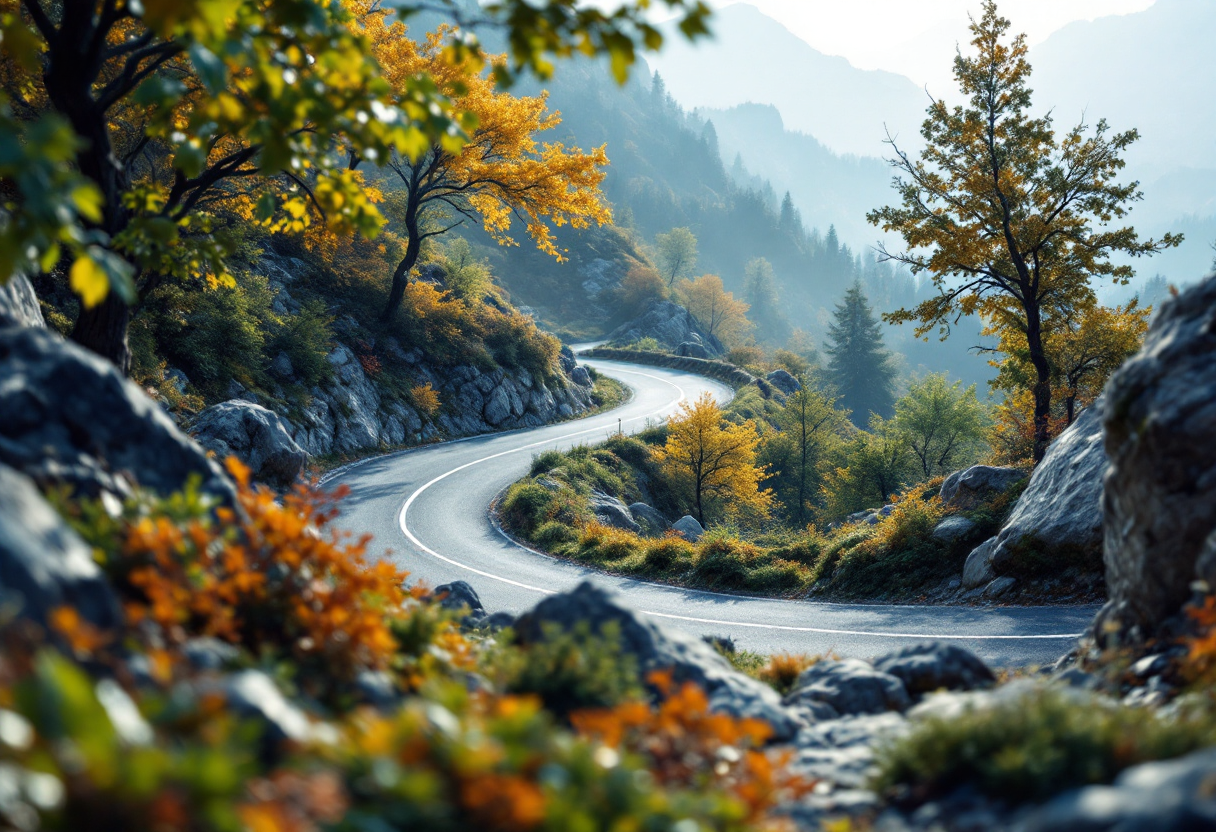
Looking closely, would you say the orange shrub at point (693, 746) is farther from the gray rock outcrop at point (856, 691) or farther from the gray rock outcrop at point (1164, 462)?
the gray rock outcrop at point (1164, 462)

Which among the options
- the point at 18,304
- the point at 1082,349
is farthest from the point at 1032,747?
the point at 1082,349

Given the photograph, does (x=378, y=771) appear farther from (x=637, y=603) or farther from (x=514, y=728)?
(x=637, y=603)

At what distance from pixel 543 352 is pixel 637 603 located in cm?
2356

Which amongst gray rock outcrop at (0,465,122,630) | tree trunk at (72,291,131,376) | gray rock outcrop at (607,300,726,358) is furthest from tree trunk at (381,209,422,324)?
gray rock outcrop at (607,300,726,358)

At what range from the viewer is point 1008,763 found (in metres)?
2.96

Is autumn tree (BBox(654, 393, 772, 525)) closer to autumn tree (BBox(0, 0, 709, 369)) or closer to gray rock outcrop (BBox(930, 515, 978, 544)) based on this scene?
gray rock outcrop (BBox(930, 515, 978, 544))

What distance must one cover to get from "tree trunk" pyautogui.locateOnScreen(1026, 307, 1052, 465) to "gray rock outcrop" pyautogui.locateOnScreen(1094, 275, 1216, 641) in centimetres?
1511

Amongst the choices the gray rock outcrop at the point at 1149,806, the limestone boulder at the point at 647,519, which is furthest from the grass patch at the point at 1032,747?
the limestone boulder at the point at 647,519

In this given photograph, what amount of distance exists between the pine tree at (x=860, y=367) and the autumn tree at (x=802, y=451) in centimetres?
4247

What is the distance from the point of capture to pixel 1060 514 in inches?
474

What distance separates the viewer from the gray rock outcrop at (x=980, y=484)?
1617cm

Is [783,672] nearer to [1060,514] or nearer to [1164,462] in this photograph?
[1164,462]

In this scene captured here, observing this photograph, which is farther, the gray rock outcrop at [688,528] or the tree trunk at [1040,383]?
the gray rock outcrop at [688,528]

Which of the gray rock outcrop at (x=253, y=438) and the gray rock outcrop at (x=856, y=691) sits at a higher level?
the gray rock outcrop at (x=253, y=438)
